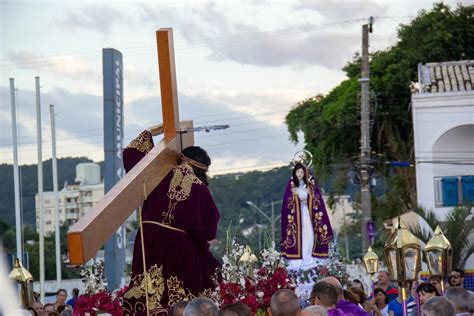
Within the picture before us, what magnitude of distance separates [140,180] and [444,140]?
29.7 m

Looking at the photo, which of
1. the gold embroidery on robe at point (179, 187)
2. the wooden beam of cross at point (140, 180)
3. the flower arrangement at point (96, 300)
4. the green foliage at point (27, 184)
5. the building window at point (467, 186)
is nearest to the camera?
the wooden beam of cross at point (140, 180)

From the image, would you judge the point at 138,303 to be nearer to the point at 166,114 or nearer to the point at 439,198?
the point at 166,114

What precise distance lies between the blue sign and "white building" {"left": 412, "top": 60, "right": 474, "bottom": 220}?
666 inches

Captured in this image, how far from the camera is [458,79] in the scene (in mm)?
37625

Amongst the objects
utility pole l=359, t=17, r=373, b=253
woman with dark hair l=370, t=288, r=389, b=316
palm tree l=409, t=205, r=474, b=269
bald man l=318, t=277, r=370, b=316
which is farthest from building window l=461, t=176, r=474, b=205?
bald man l=318, t=277, r=370, b=316

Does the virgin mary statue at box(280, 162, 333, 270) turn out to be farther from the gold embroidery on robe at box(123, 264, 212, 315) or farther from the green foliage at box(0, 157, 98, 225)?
the green foliage at box(0, 157, 98, 225)

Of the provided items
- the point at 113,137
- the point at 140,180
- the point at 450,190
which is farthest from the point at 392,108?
the point at 140,180

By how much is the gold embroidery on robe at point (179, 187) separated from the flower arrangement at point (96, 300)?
80 cm

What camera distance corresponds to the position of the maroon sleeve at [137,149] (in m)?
10.2

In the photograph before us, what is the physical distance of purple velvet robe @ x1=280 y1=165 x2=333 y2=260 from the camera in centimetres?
1338

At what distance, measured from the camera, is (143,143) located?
10.2 m

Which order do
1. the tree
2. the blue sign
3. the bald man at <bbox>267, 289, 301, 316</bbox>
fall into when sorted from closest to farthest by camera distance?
the bald man at <bbox>267, 289, 301, 316</bbox> → the blue sign → the tree

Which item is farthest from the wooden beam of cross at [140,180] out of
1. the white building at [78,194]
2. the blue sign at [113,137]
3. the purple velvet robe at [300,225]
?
the white building at [78,194]

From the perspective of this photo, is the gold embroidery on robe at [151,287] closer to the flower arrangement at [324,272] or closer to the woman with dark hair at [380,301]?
the flower arrangement at [324,272]
